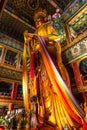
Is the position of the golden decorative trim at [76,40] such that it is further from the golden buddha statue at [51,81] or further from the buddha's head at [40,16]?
the buddha's head at [40,16]

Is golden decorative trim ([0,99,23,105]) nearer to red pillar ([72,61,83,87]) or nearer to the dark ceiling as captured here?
red pillar ([72,61,83,87])

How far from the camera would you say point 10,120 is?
4023 millimetres

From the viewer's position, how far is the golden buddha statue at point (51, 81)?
13.7 ft

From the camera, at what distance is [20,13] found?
7988 mm

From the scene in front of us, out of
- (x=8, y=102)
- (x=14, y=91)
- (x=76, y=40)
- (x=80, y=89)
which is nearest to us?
(x=80, y=89)

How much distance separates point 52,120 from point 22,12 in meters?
7.02

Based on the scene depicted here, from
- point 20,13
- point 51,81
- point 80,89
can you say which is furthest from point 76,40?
point 20,13

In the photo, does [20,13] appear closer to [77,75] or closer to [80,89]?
[77,75]

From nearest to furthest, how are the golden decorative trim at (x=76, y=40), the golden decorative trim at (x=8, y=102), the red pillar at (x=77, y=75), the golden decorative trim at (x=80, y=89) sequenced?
the golden decorative trim at (x=80, y=89)
the red pillar at (x=77, y=75)
the golden decorative trim at (x=76, y=40)
the golden decorative trim at (x=8, y=102)

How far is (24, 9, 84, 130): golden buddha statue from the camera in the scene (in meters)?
4.17

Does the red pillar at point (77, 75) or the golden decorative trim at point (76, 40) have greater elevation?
the golden decorative trim at point (76, 40)

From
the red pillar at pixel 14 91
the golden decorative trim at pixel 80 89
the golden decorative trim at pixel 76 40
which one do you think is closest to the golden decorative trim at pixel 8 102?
the red pillar at pixel 14 91

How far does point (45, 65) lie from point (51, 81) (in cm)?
86

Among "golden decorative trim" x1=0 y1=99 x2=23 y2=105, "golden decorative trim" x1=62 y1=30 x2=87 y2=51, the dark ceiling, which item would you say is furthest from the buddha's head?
"golden decorative trim" x1=0 y1=99 x2=23 y2=105
